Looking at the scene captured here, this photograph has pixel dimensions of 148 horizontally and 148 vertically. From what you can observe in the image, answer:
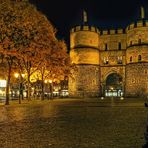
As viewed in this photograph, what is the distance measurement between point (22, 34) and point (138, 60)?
3900 cm

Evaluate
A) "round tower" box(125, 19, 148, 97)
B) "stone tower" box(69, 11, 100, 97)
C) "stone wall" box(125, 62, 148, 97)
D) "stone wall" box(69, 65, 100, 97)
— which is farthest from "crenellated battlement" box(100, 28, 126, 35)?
"stone wall" box(125, 62, 148, 97)

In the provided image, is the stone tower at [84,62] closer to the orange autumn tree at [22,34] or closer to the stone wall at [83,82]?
the stone wall at [83,82]

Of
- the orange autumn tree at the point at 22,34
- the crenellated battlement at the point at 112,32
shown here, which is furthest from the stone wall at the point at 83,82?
the orange autumn tree at the point at 22,34

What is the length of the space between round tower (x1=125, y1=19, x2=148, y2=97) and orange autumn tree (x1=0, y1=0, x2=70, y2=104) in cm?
3003

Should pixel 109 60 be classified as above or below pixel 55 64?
above

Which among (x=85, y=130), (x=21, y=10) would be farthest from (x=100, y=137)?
(x=21, y=10)

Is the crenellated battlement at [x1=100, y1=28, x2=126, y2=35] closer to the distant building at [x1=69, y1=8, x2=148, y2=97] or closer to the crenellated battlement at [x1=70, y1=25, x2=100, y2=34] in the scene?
the distant building at [x1=69, y1=8, x2=148, y2=97]

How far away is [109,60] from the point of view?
3201 inches

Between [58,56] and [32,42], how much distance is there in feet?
39.6

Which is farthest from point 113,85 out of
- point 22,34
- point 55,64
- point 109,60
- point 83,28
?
point 22,34

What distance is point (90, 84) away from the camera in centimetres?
7500

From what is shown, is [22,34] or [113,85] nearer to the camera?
[22,34]

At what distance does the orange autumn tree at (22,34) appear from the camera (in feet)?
114

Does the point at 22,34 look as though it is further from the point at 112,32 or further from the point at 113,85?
the point at 113,85
